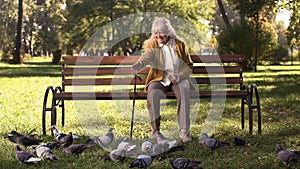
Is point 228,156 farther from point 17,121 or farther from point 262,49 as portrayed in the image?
point 262,49

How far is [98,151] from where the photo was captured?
20.3 feet

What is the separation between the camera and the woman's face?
285 inches

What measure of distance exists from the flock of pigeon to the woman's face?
4.91ft

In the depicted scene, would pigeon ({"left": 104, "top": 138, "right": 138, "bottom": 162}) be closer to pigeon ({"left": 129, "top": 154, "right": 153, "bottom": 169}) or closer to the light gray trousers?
pigeon ({"left": 129, "top": 154, "right": 153, "bottom": 169})

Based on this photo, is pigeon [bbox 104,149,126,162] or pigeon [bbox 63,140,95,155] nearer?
pigeon [bbox 104,149,126,162]

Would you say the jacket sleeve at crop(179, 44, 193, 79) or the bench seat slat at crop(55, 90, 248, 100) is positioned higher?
the jacket sleeve at crop(179, 44, 193, 79)

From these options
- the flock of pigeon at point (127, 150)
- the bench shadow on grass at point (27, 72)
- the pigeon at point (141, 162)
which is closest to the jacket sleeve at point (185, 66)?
the flock of pigeon at point (127, 150)

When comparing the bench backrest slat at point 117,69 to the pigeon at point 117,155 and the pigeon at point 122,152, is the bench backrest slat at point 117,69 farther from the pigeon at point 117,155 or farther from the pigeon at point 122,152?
the pigeon at point 117,155

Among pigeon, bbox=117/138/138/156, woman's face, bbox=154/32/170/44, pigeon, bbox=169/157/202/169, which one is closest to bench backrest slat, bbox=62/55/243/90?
woman's face, bbox=154/32/170/44

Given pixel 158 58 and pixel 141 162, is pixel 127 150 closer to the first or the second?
pixel 141 162

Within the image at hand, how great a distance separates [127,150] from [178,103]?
5.25 feet

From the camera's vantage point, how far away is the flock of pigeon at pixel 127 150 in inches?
205

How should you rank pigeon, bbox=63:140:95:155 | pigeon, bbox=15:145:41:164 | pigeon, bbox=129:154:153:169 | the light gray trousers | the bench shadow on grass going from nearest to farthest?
pigeon, bbox=129:154:153:169 → pigeon, bbox=15:145:41:164 → pigeon, bbox=63:140:95:155 → the light gray trousers → the bench shadow on grass

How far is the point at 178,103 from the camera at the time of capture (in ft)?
23.2
